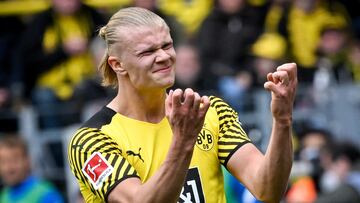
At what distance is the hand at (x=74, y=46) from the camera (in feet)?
39.0

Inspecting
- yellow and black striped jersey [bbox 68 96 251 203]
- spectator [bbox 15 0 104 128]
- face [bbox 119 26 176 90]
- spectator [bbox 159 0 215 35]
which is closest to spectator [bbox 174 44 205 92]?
spectator [bbox 15 0 104 128]

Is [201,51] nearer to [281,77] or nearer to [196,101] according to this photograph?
[281,77]

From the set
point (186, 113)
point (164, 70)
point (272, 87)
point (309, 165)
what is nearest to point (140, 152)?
point (164, 70)

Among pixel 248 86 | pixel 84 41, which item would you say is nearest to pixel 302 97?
pixel 248 86

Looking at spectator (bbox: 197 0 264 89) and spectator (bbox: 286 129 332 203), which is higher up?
spectator (bbox: 197 0 264 89)

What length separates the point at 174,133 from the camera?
4973mm

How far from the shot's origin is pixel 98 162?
532 cm

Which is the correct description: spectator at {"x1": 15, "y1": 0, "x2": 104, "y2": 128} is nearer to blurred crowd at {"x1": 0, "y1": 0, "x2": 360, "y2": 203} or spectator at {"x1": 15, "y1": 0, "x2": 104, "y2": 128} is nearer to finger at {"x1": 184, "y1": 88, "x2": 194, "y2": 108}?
blurred crowd at {"x1": 0, "y1": 0, "x2": 360, "y2": 203}

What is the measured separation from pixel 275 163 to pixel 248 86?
6.29m

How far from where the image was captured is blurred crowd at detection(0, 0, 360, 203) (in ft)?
37.3

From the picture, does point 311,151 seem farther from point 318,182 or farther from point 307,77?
point 307,77

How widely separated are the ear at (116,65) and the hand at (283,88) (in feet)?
2.57

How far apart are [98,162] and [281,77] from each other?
3.18 feet

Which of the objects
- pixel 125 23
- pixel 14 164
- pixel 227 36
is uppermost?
pixel 125 23
